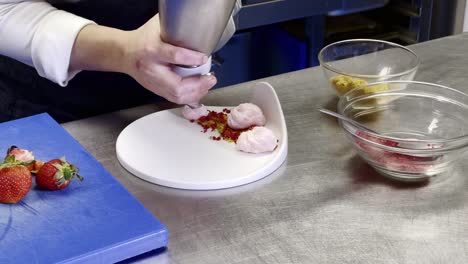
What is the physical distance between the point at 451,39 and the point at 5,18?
751mm

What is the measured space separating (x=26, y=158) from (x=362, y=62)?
0.54 meters

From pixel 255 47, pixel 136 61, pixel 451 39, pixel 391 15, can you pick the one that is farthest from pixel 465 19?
pixel 136 61

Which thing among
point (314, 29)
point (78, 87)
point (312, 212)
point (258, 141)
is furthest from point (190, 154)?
point (314, 29)

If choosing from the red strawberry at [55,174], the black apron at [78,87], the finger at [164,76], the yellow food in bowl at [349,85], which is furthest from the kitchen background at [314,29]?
the red strawberry at [55,174]

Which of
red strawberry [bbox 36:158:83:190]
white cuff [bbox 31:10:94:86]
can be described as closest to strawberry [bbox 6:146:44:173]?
red strawberry [bbox 36:158:83:190]

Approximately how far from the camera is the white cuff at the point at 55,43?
3.13 feet

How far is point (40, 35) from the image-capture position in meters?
0.96

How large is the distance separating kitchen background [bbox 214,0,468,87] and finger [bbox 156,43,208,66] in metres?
0.90

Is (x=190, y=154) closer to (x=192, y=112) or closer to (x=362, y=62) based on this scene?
(x=192, y=112)

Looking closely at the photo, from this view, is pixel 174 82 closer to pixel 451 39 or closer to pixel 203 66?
pixel 203 66

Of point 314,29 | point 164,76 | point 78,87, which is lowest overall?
point 314,29

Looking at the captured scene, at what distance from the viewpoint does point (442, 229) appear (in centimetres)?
75

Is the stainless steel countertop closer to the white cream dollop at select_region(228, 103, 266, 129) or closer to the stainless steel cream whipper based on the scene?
the white cream dollop at select_region(228, 103, 266, 129)

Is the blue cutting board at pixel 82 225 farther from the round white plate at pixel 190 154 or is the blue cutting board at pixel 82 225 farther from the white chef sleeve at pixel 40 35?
the white chef sleeve at pixel 40 35
